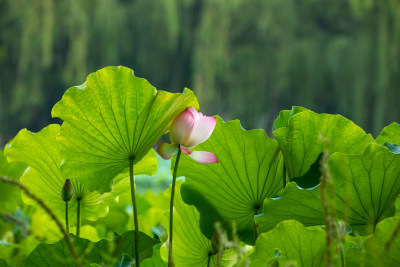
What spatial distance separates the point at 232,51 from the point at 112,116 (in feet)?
25.6

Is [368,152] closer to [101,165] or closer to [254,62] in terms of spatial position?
[101,165]

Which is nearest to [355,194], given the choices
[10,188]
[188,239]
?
[188,239]

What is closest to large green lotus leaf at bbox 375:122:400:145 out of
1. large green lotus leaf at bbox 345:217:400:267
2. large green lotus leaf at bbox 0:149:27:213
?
large green lotus leaf at bbox 345:217:400:267

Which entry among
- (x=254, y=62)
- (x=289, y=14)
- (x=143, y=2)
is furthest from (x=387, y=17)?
(x=143, y=2)

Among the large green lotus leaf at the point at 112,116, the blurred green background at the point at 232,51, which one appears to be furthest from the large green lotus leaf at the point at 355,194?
the blurred green background at the point at 232,51

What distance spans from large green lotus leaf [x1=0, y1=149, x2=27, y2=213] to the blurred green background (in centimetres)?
589

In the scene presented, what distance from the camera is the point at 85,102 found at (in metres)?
0.43

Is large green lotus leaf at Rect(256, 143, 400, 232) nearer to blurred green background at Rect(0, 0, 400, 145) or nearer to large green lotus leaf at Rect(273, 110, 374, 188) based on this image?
large green lotus leaf at Rect(273, 110, 374, 188)

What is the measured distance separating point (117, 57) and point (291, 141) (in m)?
8.19

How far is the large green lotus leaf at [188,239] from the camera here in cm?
47

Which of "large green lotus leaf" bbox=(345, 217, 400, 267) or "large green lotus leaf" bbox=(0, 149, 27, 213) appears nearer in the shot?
"large green lotus leaf" bbox=(345, 217, 400, 267)

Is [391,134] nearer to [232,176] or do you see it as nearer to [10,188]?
[232,176]

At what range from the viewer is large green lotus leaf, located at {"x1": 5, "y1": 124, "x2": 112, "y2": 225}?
482 millimetres

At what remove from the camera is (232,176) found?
1.48 ft
